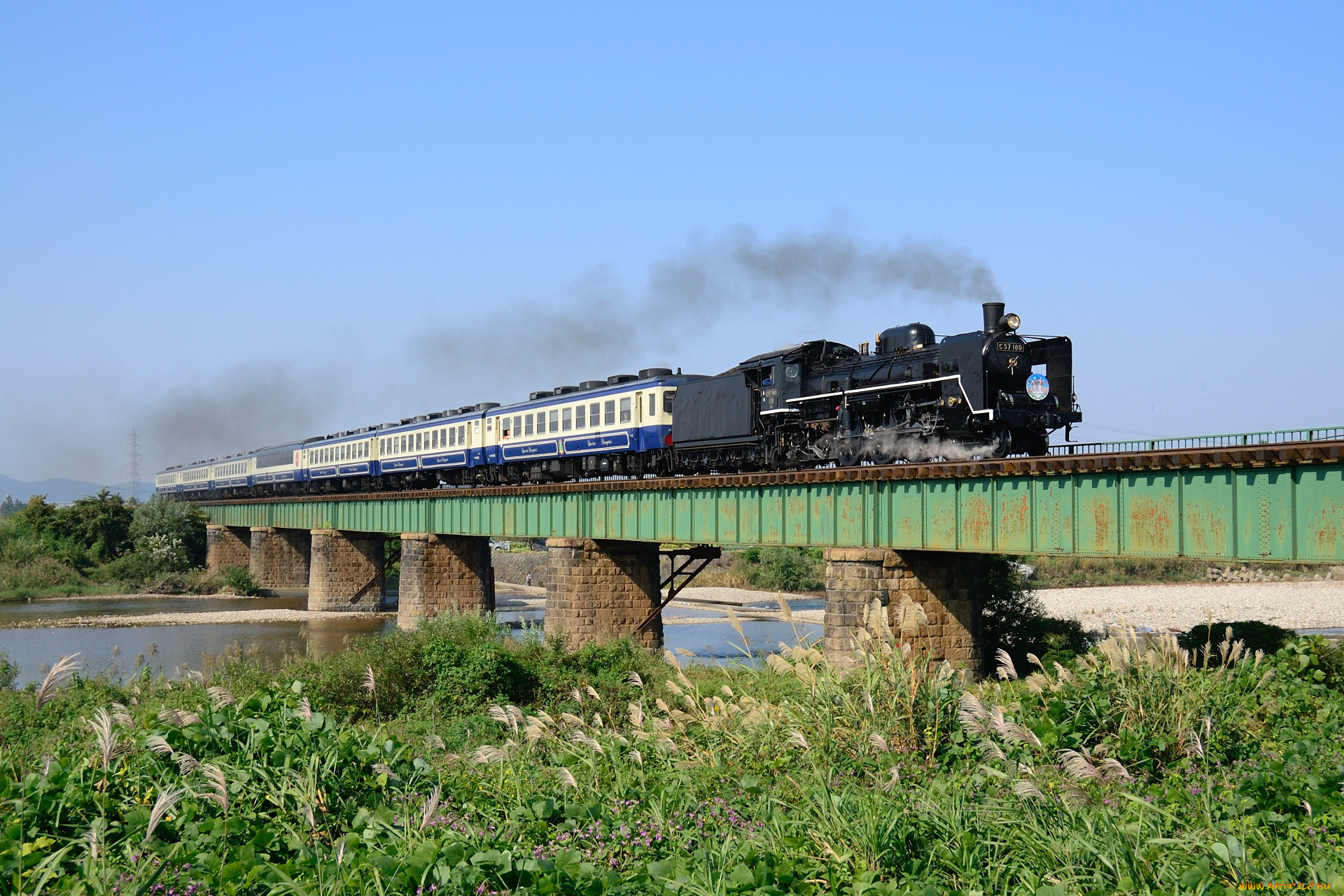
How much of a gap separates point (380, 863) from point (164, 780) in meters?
2.55

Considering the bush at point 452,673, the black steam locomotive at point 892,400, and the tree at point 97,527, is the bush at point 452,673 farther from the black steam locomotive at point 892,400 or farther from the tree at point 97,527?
the tree at point 97,527

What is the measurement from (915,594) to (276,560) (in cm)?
5449

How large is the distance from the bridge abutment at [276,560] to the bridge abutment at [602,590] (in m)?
38.2

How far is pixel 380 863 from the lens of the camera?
6.07 m

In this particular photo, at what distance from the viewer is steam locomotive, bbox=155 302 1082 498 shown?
70.0ft

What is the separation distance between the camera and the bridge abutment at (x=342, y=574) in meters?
53.0

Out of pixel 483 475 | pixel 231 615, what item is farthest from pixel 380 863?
pixel 231 615

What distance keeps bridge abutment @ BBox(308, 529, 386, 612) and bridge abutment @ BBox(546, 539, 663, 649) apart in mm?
22918

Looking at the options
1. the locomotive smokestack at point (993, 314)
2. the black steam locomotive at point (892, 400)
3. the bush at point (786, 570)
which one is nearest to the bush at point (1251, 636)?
the black steam locomotive at point (892, 400)

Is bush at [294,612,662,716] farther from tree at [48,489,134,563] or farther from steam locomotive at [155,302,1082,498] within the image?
tree at [48,489,134,563]

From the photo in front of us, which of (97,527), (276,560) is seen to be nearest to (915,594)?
(276,560)

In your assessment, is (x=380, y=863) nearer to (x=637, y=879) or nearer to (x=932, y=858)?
(x=637, y=879)

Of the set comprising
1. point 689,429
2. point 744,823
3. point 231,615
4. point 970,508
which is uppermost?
point 689,429

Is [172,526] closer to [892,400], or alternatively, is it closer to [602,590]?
[602,590]
